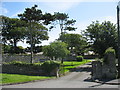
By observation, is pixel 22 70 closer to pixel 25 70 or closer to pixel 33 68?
pixel 25 70

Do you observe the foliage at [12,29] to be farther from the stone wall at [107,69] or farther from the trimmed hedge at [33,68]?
the stone wall at [107,69]

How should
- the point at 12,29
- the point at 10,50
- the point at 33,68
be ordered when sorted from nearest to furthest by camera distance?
the point at 33,68
the point at 12,29
the point at 10,50

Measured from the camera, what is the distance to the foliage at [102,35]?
28062 mm

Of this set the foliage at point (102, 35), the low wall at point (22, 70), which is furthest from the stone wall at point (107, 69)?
the foliage at point (102, 35)

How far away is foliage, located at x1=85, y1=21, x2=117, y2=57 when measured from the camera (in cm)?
2806

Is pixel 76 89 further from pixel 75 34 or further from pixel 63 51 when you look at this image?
pixel 75 34

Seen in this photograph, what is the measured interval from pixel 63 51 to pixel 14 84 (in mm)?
17007

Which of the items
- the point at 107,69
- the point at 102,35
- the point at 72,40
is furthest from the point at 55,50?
the point at 72,40

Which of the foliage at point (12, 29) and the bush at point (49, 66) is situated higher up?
the foliage at point (12, 29)

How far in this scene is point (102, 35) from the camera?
29.1 metres

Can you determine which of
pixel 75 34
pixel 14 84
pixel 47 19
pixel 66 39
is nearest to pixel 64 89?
pixel 14 84

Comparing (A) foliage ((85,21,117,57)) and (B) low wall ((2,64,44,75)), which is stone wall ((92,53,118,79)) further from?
(A) foliage ((85,21,117,57))

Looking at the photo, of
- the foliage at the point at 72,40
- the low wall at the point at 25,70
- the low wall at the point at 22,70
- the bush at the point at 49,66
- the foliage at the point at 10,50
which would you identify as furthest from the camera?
the foliage at the point at 10,50

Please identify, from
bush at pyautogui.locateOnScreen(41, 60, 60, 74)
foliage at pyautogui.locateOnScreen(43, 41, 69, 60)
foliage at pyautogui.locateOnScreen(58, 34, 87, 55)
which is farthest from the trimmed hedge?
foliage at pyautogui.locateOnScreen(58, 34, 87, 55)
